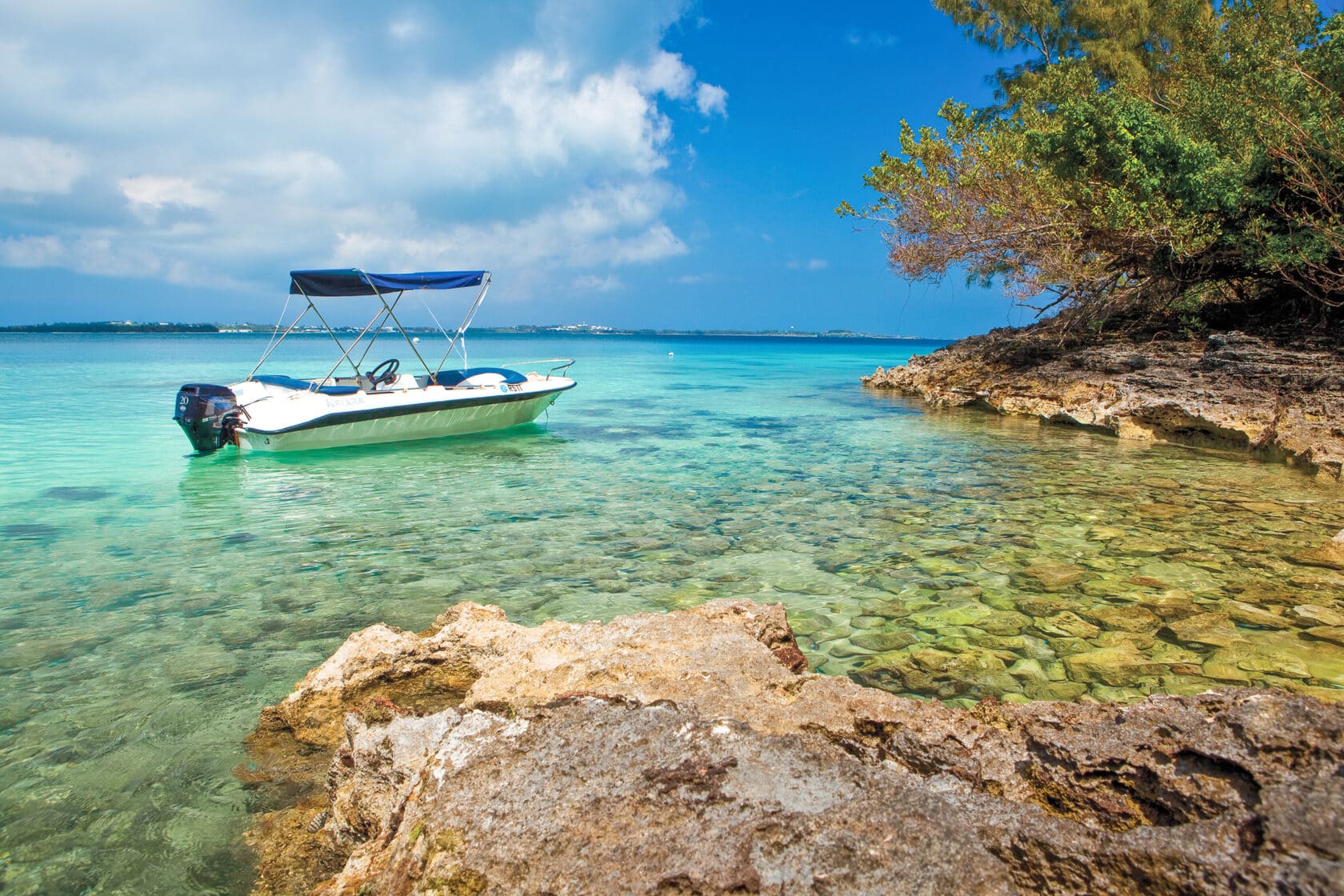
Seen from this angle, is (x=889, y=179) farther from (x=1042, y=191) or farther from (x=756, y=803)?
(x=756, y=803)

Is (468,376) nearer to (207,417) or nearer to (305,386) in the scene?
(305,386)

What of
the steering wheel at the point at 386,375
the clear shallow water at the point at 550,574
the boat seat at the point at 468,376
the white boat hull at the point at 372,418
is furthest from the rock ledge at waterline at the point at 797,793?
the boat seat at the point at 468,376

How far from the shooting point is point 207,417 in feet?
35.8

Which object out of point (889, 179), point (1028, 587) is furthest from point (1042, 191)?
point (1028, 587)

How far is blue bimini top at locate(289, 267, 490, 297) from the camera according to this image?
11.8m

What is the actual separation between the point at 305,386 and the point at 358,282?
1991 mm

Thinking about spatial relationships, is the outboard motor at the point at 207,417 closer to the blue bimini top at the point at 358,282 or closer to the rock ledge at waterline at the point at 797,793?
the blue bimini top at the point at 358,282

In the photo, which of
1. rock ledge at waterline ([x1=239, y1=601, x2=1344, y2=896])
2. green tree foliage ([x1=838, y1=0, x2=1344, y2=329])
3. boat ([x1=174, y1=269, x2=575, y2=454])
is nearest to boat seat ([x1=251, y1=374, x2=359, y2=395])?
boat ([x1=174, y1=269, x2=575, y2=454])

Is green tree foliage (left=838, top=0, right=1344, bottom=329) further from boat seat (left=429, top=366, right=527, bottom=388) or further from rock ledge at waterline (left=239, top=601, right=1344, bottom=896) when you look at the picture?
rock ledge at waterline (left=239, top=601, right=1344, bottom=896)

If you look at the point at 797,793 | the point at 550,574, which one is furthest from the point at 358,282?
the point at 797,793

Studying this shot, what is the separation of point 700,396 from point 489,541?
17.6 meters

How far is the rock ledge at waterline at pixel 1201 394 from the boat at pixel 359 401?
10053 millimetres

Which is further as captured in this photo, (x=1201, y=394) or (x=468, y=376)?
(x=468, y=376)

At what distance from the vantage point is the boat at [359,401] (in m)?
11.0
